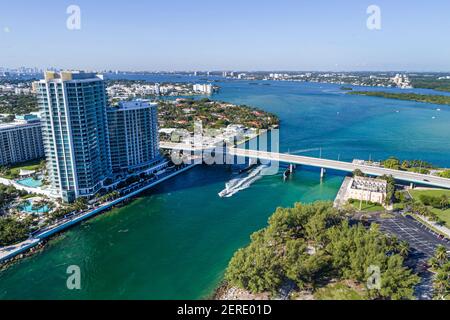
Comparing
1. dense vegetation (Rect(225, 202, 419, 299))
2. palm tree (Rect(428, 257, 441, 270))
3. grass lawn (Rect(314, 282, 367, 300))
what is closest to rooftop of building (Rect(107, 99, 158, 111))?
dense vegetation (Rect(225, 202, 419, 299))

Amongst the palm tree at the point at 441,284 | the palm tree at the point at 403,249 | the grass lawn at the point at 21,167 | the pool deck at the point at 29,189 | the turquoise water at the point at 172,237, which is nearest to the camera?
the palm tree at the point at 441,284

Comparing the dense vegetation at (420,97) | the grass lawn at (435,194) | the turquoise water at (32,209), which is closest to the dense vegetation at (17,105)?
the turquoise water at (32,209)

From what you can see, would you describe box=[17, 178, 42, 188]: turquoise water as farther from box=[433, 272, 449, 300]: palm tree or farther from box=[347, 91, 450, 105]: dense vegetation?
box=[347, 91, 450, 105]: dense vegetation

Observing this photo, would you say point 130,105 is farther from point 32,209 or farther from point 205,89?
point 205,89

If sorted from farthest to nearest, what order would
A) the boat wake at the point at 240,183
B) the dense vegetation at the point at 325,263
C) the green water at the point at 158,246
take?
the boat wake at the point at 240,183 < the green water at the point at 158,246 < the dense vegetation at the point at 325,263

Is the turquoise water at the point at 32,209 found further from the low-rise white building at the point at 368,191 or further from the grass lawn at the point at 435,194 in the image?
the grass lawn at the point at 435,194
